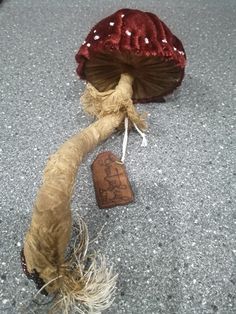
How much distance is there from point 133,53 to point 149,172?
246mm

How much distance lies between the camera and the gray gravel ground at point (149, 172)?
2.11 ft

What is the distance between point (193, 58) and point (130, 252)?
2.25 feet

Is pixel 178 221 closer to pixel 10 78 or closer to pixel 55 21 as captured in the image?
pixel 10 78

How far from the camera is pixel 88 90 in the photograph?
2.94 feet

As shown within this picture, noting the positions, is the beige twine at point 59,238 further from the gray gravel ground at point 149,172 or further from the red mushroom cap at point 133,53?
the red mushroom cap at point 133,53

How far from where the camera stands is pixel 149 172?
2.67 feet

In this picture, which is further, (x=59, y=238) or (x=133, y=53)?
(x=133, y=53)

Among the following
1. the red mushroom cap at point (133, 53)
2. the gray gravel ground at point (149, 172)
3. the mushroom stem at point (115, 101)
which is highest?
the red mushroom cap at point (133, 53)

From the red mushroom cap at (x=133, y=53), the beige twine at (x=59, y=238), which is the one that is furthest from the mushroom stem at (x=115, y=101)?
the beige twine at (x=59, y=238)

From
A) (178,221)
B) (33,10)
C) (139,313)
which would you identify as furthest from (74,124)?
(33,10)

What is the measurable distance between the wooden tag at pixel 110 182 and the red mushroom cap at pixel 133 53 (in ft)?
0.67

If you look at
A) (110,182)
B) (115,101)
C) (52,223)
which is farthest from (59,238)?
(115,101)

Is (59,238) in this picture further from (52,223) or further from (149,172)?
(149,172)

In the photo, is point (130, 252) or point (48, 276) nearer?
point (48, 276)
